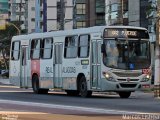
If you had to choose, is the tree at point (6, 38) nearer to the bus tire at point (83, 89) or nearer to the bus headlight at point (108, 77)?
the bus tire at point (83, 89)

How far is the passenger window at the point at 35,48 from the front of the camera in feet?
107

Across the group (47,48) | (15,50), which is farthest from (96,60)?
(15,50)

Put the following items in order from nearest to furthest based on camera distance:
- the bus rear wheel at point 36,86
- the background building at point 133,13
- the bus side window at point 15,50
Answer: the bus rear wheel at point 36,86 → the bus side window at point 15,50 → the background building at point 133,13

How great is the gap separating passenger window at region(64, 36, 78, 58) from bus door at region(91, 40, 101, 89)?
167 centimetres

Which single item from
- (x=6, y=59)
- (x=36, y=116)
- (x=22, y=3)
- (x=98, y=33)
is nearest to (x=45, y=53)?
(x=98, y=33)

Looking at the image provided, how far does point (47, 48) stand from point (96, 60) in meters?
4.96

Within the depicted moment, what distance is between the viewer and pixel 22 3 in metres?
135

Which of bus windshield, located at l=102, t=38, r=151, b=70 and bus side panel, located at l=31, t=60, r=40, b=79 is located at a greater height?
bus windshield, located at l=102, t=38, r=151, b=70

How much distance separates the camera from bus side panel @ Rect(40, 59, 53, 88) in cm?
3130

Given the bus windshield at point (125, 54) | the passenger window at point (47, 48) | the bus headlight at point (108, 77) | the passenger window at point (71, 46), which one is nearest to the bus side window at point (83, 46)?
the passenger window at point (71, 46)

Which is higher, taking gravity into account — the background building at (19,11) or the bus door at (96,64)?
the background building at (19,11)

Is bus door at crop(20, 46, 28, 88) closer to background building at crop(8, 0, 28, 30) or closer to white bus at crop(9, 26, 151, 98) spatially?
white bus at crop(9, 26, 151, 98)

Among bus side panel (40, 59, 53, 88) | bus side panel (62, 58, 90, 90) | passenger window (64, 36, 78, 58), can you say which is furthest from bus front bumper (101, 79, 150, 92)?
bus side panel (40, 59, 53, 88)

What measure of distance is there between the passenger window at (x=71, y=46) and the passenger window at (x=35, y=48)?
3.01 m
